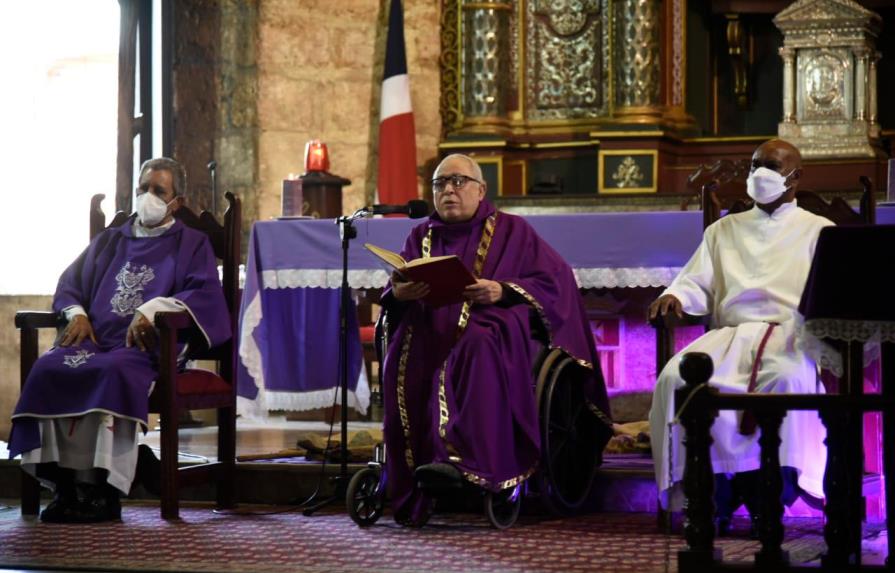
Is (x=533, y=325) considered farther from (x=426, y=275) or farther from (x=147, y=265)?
(x=147, y=265)

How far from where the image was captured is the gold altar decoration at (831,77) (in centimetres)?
922

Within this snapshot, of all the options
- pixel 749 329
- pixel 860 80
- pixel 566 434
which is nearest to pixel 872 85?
pixel 860 80

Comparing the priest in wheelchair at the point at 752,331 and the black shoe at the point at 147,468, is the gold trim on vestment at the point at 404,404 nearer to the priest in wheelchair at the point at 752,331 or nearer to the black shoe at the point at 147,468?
the priest in wheelchair at the point at 752,331

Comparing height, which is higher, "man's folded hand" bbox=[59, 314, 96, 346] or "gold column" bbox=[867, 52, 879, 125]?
"gold column" bbox=[867, 52, 879, 125]

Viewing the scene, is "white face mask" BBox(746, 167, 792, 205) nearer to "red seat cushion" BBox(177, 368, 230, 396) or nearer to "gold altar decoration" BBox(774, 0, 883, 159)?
"red seat cushion" BBox(177, 368, 230, 396)

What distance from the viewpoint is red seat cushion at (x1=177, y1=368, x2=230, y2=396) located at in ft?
19.5

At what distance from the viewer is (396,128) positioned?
388 inches

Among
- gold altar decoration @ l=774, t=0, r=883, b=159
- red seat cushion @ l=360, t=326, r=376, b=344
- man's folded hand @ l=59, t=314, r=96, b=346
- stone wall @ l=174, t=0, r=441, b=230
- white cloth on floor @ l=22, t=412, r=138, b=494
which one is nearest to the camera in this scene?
white cloth on floor @ l=22, t=412, r=138, b=494

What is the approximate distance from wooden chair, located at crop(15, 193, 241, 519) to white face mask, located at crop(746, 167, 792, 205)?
200 cm

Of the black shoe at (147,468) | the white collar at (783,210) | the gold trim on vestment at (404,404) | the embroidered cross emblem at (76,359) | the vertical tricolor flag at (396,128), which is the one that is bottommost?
the black shoe at (147,468)

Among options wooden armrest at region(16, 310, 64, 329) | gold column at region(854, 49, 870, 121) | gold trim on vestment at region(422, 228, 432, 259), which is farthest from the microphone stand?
gold column at region(854, 49, 870, 121)

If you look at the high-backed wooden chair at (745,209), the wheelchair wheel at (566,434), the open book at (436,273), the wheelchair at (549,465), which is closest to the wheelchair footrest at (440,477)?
the wheelchair at (549,465)

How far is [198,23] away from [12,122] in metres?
1.71

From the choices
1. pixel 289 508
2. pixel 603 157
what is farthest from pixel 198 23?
pixel 289 508
